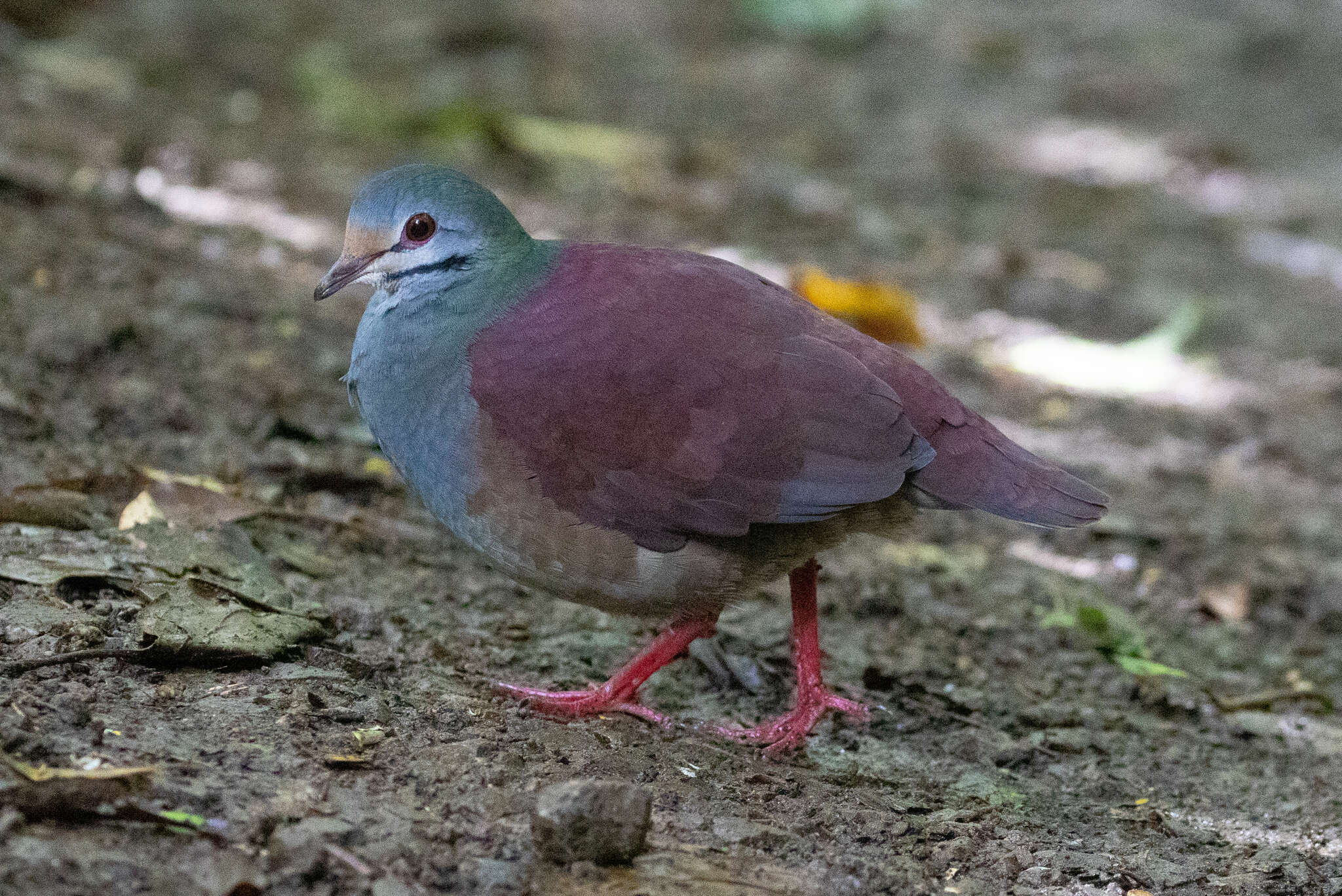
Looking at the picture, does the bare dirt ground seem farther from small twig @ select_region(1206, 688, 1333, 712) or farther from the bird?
the bird

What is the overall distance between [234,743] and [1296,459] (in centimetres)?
424

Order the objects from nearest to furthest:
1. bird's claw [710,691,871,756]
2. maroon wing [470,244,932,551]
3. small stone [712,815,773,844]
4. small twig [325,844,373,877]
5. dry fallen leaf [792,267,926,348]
Answer: small twig [325,844,373,877] < small stone [712,815,773,844] < maroon wing [470,244,932,551] < bird's claw [710,691,871,756] < dry fallen leaf [792,267,926,348]

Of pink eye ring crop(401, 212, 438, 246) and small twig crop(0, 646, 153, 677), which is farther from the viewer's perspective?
pink eye ring crop(401, 212, 438, 246)

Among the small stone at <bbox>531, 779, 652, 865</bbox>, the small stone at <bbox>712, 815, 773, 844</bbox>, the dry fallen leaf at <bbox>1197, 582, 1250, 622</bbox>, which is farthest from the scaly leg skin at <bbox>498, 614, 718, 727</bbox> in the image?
the dry fallen leaf at <bbox>1197, 582, 1250, 622</bbox>

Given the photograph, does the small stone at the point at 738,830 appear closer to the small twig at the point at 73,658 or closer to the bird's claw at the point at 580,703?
the bird's claw at the point at 580,703

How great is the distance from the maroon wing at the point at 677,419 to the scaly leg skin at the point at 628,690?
1.06ft

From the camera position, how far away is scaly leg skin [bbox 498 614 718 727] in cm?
301

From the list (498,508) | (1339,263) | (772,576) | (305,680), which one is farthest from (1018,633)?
(1339,263)

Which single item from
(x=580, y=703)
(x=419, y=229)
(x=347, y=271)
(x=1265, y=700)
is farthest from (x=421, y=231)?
(x=1265, y=700)

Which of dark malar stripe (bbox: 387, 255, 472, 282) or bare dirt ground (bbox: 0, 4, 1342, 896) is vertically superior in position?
dark malar stripe (bbox: 387, 255, 472, 282)

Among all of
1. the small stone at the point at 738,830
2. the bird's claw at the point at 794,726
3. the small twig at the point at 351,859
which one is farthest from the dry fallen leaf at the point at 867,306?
the small twig at the point at 351,859

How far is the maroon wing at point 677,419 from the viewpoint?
9.29ft

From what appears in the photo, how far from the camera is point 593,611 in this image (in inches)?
148

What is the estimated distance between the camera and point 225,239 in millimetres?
5652
